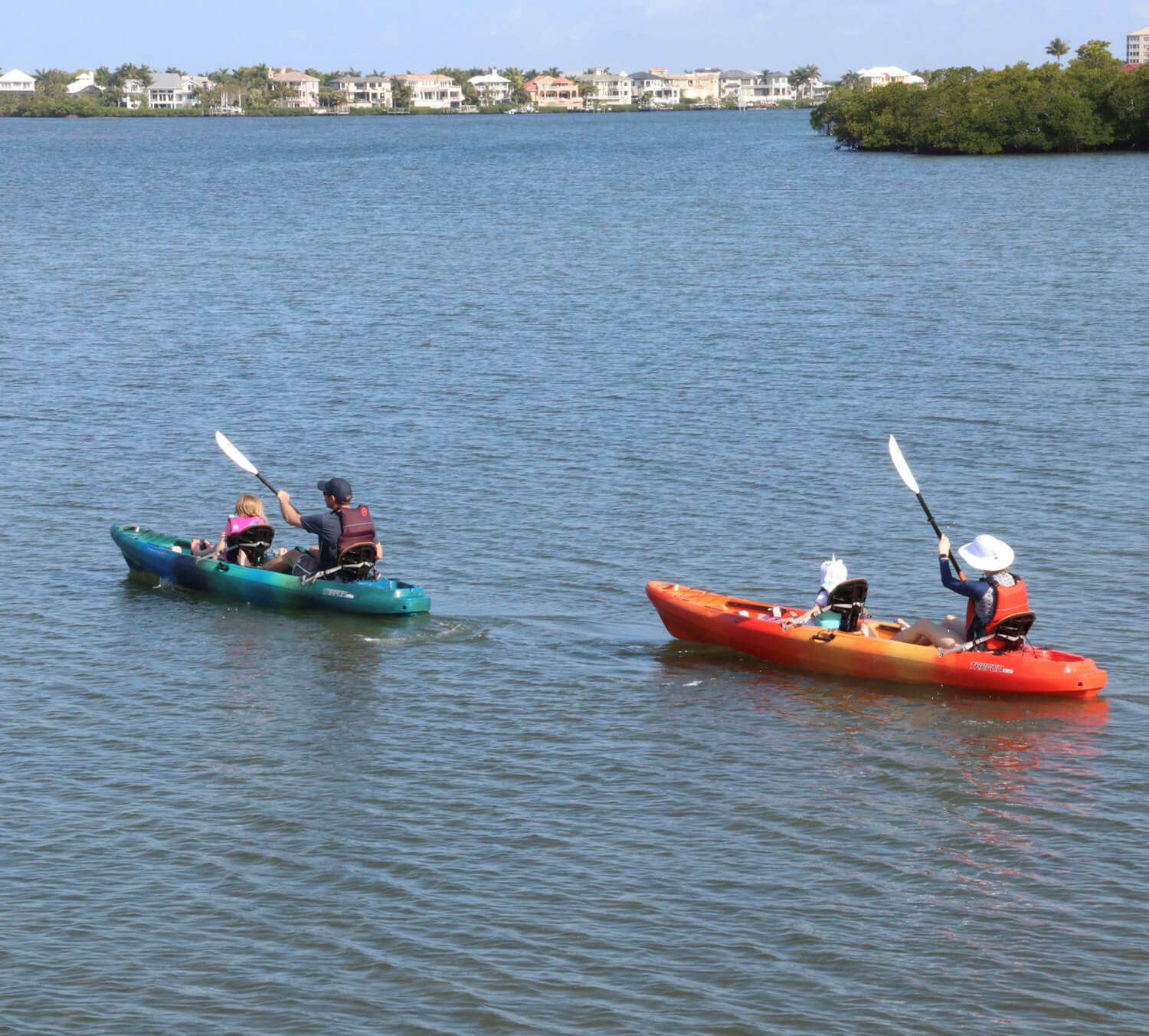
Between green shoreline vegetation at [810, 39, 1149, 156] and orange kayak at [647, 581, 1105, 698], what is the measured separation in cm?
8342

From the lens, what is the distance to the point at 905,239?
5306cm

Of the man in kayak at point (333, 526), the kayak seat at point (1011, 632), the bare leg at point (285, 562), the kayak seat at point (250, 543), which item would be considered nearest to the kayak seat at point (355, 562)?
the man in kayak at point (333, 526)

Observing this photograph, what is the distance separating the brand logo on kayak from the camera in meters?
14.6

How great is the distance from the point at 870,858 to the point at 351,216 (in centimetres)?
5828

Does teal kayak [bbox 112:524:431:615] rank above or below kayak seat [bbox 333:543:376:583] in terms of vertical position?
below

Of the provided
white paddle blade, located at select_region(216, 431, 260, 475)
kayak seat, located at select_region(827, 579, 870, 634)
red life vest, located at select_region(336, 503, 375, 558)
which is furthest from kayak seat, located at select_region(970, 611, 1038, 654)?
white paddle blade, located at select_region(216, 431, 260, 475)

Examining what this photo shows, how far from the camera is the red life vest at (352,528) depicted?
1702cm

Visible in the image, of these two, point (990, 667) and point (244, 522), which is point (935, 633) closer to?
point (990, 667)

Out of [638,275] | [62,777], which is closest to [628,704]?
[62,777]

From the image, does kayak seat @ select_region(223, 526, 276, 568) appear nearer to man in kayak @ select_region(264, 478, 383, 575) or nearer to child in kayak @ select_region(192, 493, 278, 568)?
child in kayak @ select_region(192, 493, 278, 568)

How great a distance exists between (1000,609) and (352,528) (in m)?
6.82

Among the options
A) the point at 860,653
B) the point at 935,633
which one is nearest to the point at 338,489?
the point at 860,653

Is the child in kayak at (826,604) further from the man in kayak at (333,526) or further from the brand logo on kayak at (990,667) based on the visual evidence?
the man in kayak at (333,526)

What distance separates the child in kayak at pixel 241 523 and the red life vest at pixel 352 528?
1.33 meters
